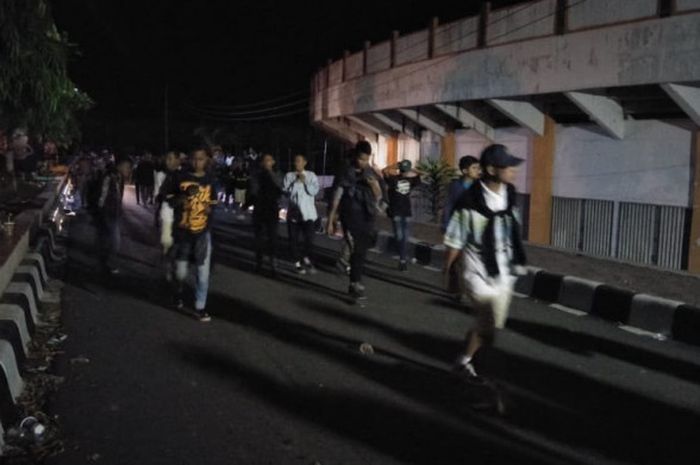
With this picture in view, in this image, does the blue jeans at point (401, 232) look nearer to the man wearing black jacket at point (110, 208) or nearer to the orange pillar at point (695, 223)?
the man wearing black jacket at point (110, 208)

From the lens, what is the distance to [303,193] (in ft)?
37.6

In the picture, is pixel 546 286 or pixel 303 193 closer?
pixel 546 286

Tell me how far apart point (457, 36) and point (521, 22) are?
282 cm

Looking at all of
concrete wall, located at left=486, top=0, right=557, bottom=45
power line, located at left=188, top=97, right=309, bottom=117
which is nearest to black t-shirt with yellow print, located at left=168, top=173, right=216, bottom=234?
concrete wall, located at left=486, top=0, right=557, bottom=45

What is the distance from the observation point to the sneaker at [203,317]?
833 centimetres

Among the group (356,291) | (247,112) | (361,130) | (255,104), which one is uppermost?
(255,104)

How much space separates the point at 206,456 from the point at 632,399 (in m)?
3.24

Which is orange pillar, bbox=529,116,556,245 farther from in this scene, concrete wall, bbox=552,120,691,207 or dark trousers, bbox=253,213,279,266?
dark trousers, bbox=253,213,279,266

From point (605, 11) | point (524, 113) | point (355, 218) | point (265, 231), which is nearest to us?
point (355, 218)

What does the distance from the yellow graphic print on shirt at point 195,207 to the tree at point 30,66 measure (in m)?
2.00

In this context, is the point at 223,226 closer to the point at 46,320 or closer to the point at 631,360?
the point at 46,320

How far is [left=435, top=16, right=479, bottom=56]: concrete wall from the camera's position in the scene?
19062 millimetres

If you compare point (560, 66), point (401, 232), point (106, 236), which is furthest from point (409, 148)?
point (106, 236)

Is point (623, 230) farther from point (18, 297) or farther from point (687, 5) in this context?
point (18, 297)
